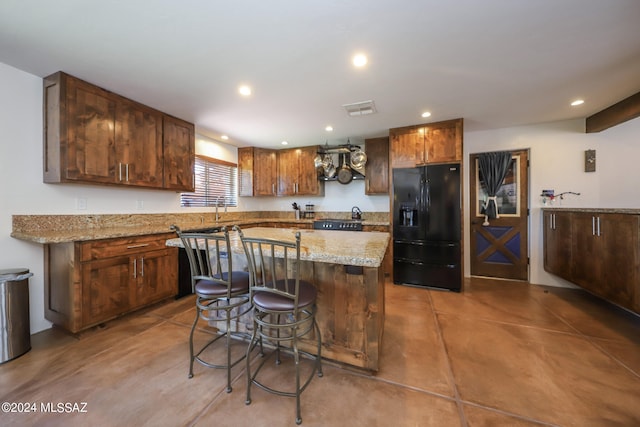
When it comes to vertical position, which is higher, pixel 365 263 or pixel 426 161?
pixel 426 161

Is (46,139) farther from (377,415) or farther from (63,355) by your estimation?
(377,415)

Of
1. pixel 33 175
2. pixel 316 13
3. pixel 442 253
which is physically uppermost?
pixel 316 13

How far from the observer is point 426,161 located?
345cm

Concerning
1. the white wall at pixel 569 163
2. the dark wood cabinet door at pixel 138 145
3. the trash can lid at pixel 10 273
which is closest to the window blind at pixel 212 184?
the dark wood cabinet door at pixel 138 145

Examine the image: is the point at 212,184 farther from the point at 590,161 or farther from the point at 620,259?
the point at 590,161

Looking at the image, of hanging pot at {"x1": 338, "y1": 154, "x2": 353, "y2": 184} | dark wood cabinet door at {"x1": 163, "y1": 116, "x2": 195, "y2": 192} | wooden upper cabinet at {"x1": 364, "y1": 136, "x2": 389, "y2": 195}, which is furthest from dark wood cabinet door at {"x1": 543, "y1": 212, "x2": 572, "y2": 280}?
dark wood cabinet door at {"x1": 163, "y1": 116, "x2": 195, "y2": 192}

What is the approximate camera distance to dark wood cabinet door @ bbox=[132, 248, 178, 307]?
250 centimetres

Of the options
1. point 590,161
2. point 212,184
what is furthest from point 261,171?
point 590,161

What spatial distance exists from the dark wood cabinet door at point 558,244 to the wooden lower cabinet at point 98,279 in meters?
5.07

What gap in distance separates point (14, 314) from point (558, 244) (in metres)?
5.83

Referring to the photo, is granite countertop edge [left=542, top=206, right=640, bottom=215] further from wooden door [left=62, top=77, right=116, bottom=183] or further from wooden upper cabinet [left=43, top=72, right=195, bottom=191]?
wooden door [left=62, top=77, right=116, bottom=183]

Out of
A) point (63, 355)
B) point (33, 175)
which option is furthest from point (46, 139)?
point (63, 355)

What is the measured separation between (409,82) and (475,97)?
3.10ft

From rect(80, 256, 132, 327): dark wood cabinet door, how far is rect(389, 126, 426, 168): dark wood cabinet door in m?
3.66
